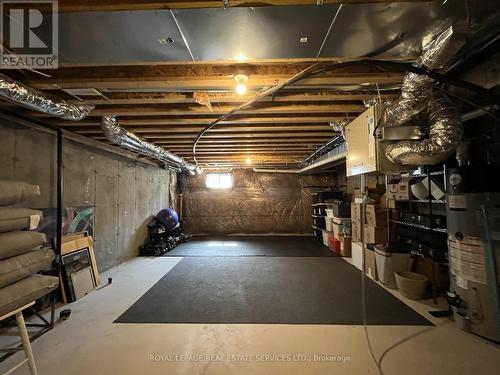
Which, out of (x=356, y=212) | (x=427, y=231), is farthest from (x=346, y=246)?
(x=427, y=231)

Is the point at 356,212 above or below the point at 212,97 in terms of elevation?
below

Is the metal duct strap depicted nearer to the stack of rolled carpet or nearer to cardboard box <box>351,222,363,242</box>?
cardboard box <box>351,222,363,242</box>

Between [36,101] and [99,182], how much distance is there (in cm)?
203

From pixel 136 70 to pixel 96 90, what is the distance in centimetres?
48

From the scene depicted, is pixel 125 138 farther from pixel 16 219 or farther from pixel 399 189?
pixel 399 189

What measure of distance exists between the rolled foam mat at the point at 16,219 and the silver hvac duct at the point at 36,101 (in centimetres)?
86

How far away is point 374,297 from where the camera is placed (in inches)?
101

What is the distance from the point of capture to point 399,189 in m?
3.22

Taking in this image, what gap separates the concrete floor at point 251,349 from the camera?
1.53 meters

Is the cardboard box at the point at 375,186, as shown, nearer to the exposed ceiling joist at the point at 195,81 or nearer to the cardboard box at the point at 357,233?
the cardboard box at the point at 357,233

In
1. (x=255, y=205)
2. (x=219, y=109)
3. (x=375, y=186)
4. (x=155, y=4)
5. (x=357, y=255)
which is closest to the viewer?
(x=155, y=4)

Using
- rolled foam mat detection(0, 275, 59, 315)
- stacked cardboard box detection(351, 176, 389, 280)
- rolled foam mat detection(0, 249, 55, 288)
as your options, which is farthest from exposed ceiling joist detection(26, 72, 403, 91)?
stacked cardboard box detection(351, 176, 389, 280)

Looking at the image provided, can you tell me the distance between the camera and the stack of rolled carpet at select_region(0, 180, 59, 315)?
1.33 m

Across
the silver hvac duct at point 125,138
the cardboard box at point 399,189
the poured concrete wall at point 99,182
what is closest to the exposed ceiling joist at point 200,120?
the silver hvac duct at point 125,138
